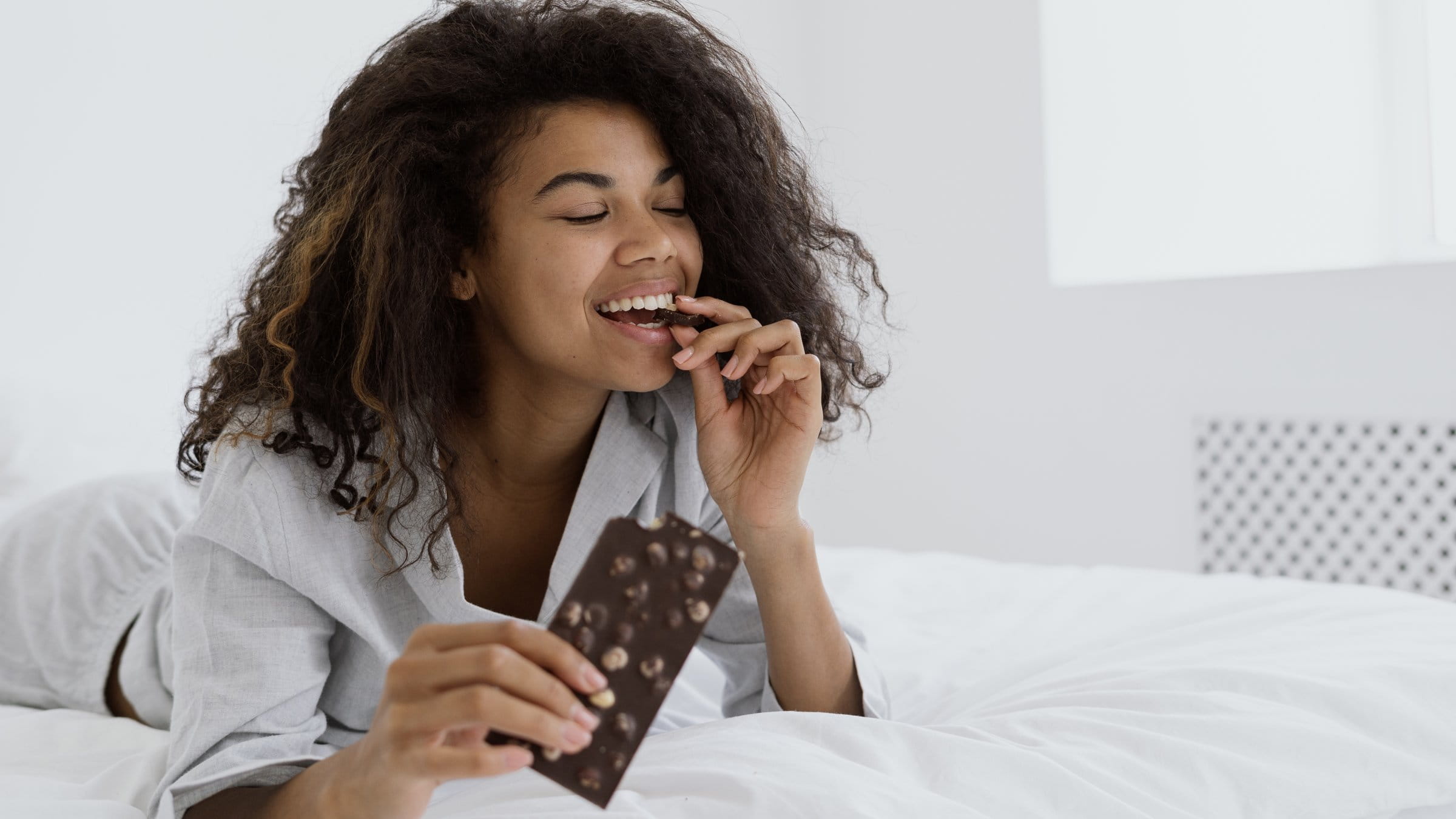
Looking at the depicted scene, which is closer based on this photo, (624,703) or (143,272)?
(624,703)

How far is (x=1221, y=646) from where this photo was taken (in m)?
1.42

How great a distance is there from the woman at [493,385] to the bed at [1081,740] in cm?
16

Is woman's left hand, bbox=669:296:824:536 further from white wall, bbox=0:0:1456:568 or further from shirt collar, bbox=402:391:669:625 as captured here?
white wall, bbox=0:0:1456:568

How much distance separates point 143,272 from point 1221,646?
2.11 m

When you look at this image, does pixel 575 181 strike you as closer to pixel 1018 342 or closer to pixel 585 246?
pixel 585 246

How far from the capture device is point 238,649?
116 cm

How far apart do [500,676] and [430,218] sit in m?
0.74

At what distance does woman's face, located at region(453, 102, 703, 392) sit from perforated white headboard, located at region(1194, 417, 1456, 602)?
7.81ft

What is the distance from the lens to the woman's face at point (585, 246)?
1305mm

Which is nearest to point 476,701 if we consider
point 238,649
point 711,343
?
point 238,649

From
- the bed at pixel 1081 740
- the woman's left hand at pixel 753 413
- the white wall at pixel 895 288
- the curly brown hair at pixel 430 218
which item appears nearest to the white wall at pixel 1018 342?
the white wall at pixel 895 288

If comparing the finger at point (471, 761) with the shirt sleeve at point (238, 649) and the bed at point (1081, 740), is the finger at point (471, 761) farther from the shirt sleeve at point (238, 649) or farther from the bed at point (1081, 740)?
the shirt sleeve at point (238, 649)

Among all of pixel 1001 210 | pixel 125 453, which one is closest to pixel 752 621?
pixel 125 453

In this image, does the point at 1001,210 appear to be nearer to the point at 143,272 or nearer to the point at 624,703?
the point at 143,272
